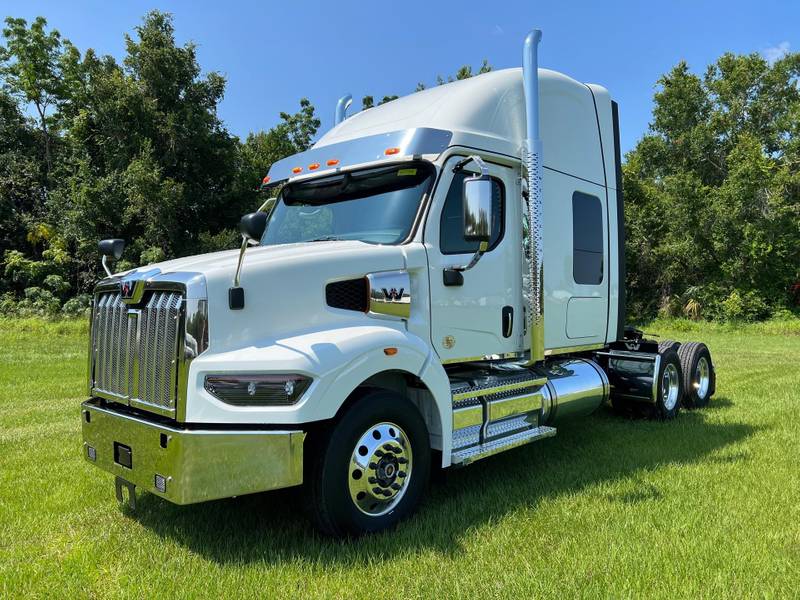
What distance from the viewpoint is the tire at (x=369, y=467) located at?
3.54 meters

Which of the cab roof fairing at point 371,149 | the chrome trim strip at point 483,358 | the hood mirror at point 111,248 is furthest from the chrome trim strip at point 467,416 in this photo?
the hood mirror at point 111,248

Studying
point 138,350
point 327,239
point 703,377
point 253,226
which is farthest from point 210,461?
point 703,377

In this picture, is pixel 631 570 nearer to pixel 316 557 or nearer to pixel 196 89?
pixel 316 557

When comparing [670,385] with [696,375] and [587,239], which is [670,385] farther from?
[587,239]

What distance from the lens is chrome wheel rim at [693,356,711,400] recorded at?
8.41 m

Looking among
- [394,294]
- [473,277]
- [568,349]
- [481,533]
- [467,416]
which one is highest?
[473,277]

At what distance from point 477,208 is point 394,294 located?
85 centimetres

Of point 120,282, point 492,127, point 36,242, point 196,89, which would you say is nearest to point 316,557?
point 120,282

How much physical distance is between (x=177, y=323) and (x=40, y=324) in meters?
19.4

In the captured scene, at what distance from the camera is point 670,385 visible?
7781mm

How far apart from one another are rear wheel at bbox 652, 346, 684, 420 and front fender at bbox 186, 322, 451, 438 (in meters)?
4.92

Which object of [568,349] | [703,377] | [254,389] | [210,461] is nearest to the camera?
[210,461]

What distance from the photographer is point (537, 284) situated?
5293 mm

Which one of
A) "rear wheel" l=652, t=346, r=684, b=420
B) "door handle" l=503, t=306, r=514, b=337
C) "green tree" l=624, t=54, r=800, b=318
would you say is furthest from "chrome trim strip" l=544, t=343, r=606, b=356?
"green tree" l=624, t=54, r=800, b=318
